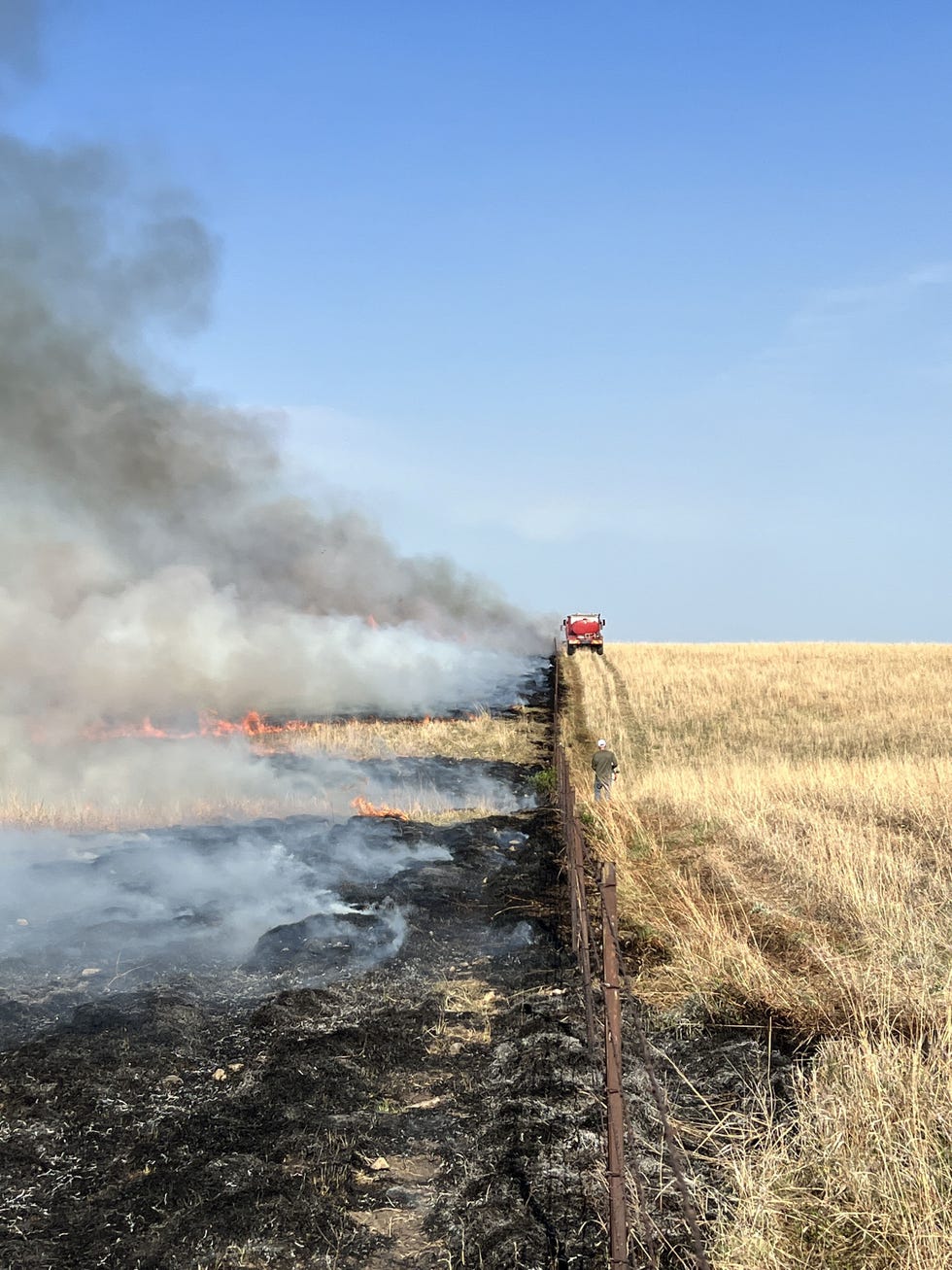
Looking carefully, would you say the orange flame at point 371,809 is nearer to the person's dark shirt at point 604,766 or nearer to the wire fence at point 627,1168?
the person's dark shirt at point 604,766

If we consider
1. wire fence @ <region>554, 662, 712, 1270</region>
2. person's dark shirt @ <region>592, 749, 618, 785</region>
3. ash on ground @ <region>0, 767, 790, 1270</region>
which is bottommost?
ash on ground @ <region>0, 767, 790, 1270</region>

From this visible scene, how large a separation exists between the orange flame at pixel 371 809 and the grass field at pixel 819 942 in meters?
4.04

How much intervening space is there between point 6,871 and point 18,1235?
33.1 feet

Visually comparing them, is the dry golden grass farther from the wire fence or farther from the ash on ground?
the wire fence

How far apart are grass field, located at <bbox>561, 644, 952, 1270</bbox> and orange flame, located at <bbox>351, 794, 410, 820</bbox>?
404 centimetres

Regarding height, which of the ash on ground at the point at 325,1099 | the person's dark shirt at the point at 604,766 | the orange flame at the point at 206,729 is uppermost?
the orange flame at the point at 206,729

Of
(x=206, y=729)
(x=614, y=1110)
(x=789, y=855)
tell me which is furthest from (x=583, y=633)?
(x=614, y=1110)

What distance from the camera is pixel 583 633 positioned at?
168 ft

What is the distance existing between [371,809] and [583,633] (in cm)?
3130

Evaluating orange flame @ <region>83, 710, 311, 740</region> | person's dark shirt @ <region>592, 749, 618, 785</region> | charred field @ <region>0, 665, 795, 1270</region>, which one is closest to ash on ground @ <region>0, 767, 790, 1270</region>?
charred field @ <region>0, 665, 795, 1270</region>

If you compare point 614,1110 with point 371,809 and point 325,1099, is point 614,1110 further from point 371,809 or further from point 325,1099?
point 371,809

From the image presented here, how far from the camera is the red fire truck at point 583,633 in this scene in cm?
5112

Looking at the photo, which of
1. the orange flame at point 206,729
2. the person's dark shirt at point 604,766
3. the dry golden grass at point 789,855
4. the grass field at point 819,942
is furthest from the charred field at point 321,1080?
the orange flame at point 206,729

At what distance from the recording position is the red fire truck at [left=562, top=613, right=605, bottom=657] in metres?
51.1
